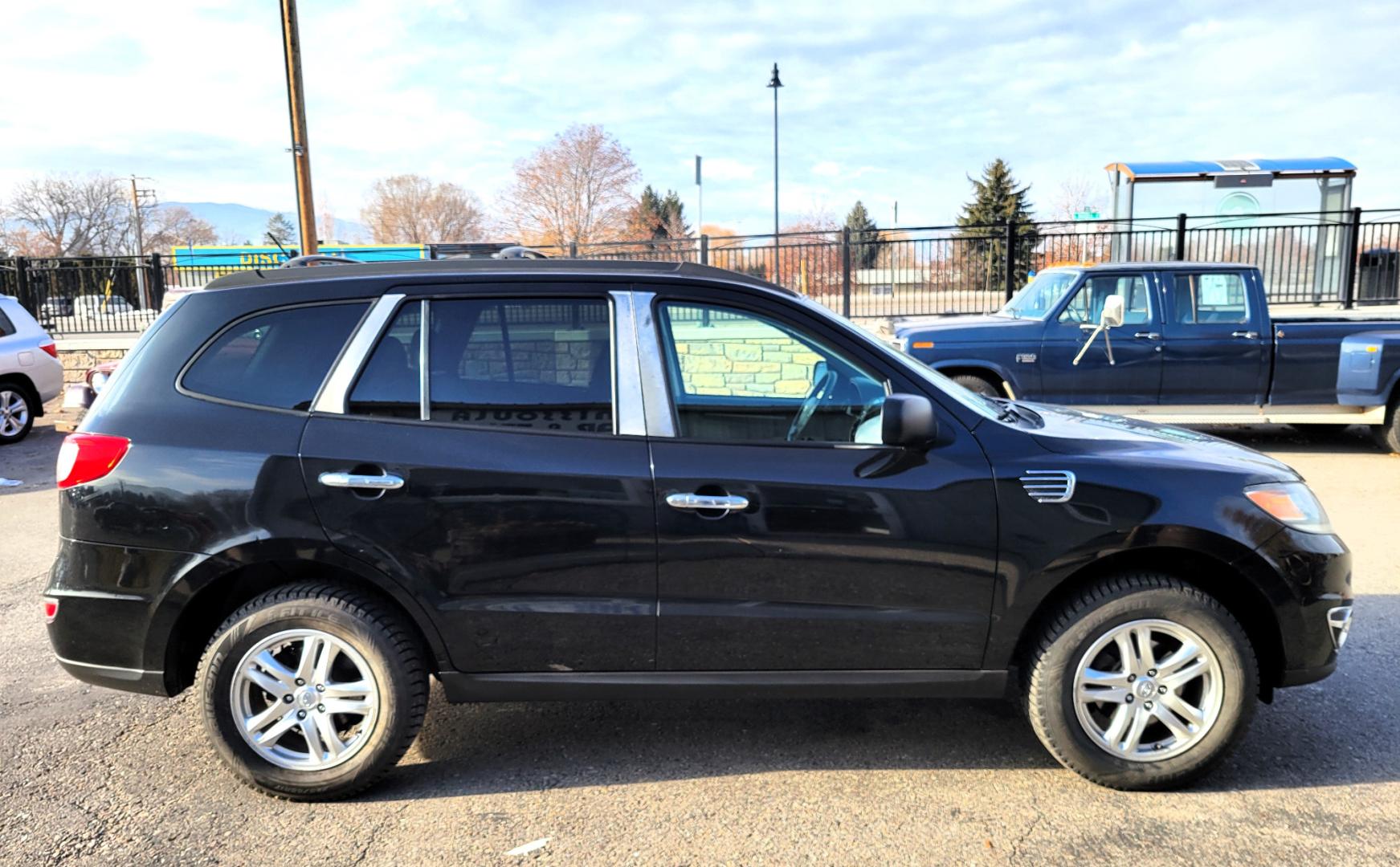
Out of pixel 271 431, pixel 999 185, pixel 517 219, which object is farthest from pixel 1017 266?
pixel 999 185

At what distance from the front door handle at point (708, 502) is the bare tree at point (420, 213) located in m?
49.2

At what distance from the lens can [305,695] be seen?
3.29 m

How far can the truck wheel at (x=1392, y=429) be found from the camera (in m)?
9.35

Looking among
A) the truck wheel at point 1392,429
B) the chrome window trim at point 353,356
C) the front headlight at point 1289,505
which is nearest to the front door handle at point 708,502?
the chrome window trim at point 353,356

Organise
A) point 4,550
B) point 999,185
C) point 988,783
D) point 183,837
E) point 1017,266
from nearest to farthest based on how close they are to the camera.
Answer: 1. point 183,837
2. point 988,783
3. point 4,550
4. point 1017,266
5. point 999,185

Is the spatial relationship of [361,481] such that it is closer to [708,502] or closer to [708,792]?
[708,502]

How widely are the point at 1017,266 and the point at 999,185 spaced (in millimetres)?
32677

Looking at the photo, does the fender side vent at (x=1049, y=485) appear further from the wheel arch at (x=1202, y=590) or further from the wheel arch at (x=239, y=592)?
the wheel arch at (x=239, y=592)

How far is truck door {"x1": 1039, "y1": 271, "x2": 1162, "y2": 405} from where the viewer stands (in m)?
9.56

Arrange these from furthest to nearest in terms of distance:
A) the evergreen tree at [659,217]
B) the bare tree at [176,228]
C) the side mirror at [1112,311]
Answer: the bare tree at [176,228] → the evergreen tree at [659,217] → the side mirror at [1112,311]

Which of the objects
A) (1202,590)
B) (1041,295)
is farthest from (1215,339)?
(1202,590)

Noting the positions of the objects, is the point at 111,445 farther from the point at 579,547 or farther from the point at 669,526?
the point at 669,526

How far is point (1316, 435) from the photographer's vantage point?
35.6ft

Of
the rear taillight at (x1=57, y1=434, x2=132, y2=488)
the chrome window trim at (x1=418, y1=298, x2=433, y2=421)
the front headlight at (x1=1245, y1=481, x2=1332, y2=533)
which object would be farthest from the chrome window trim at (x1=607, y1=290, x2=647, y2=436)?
the front headlight at (x1=1245, y1=481, x2=1332, y2=533)
